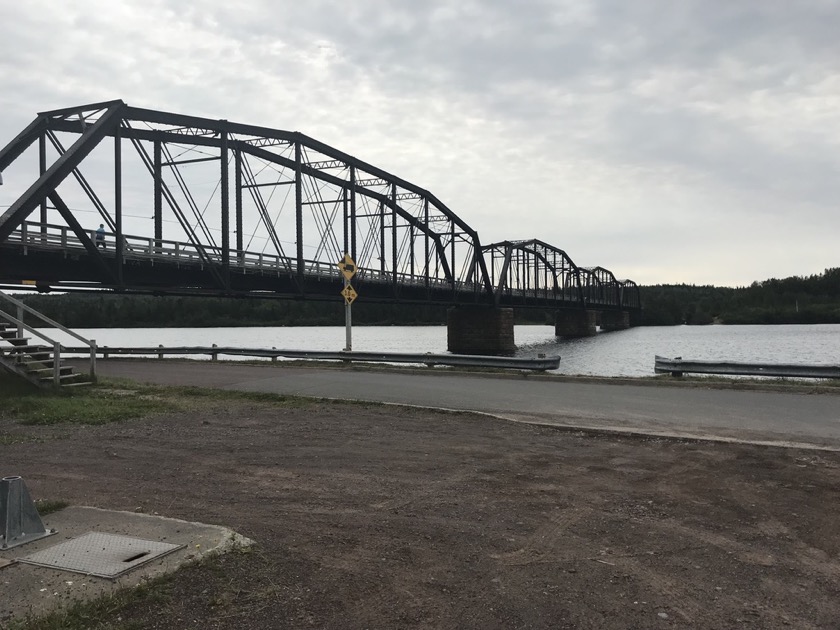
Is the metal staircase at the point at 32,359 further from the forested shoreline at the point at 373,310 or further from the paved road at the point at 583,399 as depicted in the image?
the forested shoreline at the point at 373,310

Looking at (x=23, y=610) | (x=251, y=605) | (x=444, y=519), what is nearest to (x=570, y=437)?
(x=444, y=519)

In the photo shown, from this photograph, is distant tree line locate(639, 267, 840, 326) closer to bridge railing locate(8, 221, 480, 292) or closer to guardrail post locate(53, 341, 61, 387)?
bridge railing locate(8, 221, 480, 292)

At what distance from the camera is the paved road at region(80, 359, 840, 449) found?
10000 millimetres

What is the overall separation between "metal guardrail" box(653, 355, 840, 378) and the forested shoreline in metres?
66.4

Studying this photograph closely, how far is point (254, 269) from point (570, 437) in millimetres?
29928

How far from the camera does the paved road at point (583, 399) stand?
10.0 meters

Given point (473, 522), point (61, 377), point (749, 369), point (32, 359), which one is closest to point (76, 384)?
point (61, 377)

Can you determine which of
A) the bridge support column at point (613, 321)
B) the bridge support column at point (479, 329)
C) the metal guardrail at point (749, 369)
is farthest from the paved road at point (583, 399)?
the bridge support column at point (613, 321)

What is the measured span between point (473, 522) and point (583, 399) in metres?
8.60

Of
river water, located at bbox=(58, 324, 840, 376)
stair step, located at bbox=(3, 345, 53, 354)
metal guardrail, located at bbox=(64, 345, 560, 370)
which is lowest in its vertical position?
river water, located at bbox=(58, 324, 840, 376)

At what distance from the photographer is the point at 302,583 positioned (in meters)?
4.08

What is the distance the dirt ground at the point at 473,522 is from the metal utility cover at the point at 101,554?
1.45 feet

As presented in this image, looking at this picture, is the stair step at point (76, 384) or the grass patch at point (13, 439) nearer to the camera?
the grass patch at point (13, 439)

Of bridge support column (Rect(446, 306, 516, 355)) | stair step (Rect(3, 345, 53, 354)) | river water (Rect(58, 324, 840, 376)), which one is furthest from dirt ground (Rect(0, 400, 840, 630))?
bridge support column (Rect(446, 306, 516, 355))
